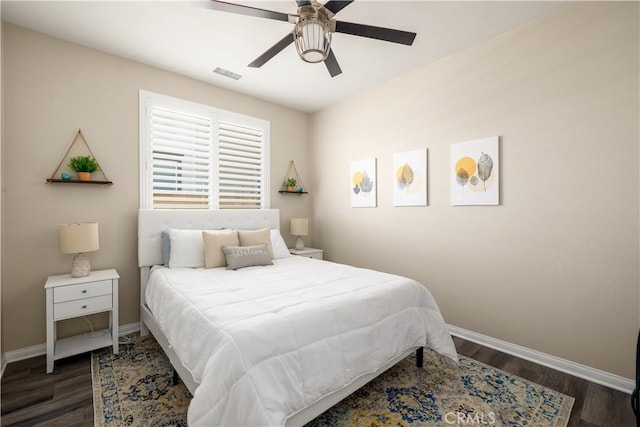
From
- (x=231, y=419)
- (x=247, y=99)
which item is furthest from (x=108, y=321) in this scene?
(x=247, y=99)

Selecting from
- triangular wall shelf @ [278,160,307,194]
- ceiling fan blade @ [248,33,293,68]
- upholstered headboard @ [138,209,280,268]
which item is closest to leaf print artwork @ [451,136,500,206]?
ceiling fan blade @ [248,33,293,68]

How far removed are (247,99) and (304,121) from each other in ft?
3.45

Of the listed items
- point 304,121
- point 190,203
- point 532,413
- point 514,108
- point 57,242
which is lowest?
point 532,413

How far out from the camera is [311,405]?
1.56 meters

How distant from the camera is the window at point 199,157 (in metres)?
3.21

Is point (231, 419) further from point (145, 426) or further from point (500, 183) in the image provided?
point (500, 183)

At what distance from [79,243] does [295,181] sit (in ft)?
8.95

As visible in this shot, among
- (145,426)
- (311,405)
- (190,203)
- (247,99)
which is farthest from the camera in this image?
(247,99)

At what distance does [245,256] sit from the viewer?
9.57ft

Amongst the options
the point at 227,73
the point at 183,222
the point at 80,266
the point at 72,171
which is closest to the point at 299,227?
the point at 183,222

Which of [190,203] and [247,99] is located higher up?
[247,99]

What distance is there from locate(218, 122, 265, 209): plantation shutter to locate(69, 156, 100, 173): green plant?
131 cm

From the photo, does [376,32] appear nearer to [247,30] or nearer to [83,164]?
[247,30]

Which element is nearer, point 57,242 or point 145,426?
point 145,426
